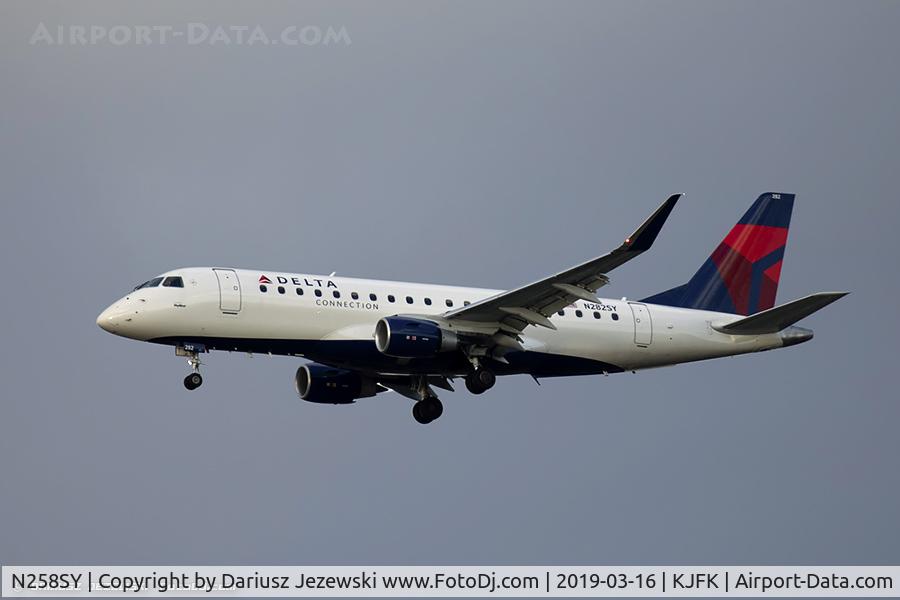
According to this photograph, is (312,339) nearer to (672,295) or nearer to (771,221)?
(672,295)

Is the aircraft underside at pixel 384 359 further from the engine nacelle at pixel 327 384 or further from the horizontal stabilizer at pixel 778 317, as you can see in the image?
the horizontal stabilizer at pixel 778 317

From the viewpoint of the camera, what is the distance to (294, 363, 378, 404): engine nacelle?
62812mm

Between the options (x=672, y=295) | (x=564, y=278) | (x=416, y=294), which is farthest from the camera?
(x=672, y=295)

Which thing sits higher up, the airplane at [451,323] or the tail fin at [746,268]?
the tail fin at [746,268]

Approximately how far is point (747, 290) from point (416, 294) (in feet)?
40.2

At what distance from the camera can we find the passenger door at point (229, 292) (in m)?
57.0

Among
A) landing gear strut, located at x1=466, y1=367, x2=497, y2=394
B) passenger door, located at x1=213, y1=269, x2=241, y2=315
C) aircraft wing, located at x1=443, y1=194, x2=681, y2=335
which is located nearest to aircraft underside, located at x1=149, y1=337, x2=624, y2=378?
landing gear strut, located at x1=466, y1=367, x2=497, y2=394

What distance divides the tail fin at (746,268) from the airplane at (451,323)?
0.05 m

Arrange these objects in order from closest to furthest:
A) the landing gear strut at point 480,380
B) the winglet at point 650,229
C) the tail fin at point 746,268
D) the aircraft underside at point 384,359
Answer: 1. the winglet at point 650,229
2. the aircraft underside at point 384,359
3. the landing gear strut at point 480,380
4. the tail fin at point 746,268

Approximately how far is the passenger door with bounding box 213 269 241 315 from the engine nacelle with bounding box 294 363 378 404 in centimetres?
644

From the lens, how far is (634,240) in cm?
5191

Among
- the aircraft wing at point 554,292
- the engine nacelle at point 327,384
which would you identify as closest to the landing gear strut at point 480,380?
the aircraft wing at point 554,292

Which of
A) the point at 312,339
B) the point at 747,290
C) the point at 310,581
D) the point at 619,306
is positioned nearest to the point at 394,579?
the point at 310,581

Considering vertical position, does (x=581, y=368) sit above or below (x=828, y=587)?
above
